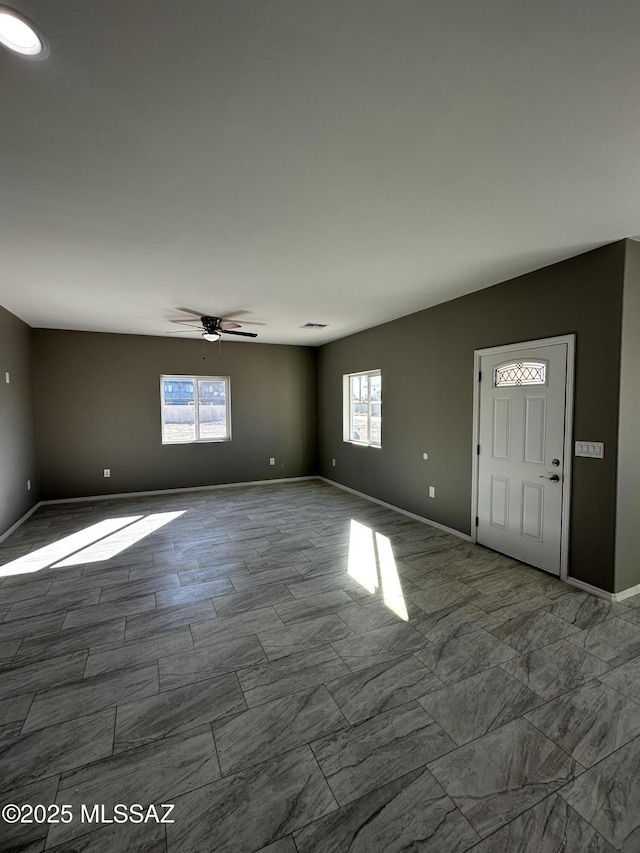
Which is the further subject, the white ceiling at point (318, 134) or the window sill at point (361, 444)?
the window sill at point (361, 444)

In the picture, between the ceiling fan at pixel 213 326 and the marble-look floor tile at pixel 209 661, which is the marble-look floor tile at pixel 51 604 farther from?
the ceiling fan at pixel 213 326

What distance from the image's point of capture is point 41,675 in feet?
7.19

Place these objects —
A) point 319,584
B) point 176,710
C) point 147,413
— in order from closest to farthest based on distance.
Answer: point 176,710 → point 319,584 → point 147,413

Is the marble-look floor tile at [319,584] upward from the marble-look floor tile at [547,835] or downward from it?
upward

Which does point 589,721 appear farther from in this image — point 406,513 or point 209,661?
point 406,513

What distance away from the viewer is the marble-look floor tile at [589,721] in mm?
1717

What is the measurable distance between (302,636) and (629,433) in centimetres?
285

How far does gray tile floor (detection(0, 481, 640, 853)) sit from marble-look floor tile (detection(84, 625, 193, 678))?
0.01m

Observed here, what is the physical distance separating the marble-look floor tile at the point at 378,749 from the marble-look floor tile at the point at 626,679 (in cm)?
106

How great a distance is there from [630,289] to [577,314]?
36 centimetres

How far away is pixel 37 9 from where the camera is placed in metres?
1.13

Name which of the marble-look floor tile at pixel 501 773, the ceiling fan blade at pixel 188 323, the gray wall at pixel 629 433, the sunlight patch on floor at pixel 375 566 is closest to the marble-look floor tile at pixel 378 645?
the sunlight patch on floor at pixel 375 566

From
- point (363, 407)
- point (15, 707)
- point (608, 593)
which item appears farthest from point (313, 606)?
point (363, 407)

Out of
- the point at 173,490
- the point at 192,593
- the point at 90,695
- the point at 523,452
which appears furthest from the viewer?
the point at 173,490
